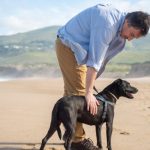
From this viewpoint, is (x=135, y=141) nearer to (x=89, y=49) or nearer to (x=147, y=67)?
(x=89, y=49)

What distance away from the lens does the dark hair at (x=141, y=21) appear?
5977 mm

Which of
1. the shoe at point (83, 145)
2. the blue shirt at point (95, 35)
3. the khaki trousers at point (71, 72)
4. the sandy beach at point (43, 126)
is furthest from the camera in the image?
the sandy beach at point (43, 126)

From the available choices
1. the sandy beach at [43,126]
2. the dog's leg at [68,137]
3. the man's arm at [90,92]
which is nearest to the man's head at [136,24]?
the man's arm at [90,92]

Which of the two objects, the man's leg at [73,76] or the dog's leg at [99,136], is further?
the dog's leg at [99,136]

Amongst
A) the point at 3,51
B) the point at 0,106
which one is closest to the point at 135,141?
the point at 0,106

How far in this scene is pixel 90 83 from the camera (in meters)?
6.12

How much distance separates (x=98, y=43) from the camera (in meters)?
6.07

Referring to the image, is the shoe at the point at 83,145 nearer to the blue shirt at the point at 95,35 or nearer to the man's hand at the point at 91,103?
the man's hand at the point at 91,103

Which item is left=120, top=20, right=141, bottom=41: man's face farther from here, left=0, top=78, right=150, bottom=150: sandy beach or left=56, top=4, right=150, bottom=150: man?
left=0, top=78, right=150, bottom=150: sandy beach

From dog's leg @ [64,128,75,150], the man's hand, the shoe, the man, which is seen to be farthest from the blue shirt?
the shoe

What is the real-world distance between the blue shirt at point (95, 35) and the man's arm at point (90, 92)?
0.07 meters

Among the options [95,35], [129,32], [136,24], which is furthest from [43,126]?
[136,24]

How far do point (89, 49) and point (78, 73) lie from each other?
29.4 inches

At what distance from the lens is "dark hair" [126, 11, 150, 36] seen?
5977 millimetres
